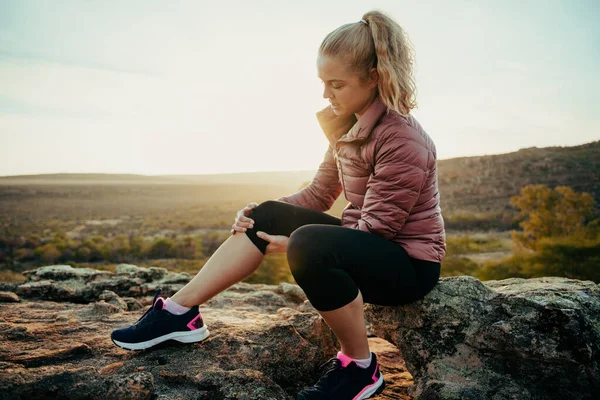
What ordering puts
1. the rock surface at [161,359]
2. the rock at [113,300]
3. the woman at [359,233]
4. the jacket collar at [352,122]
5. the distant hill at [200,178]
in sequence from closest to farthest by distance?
the rock surface at [161,359]
the woman at [359,233]
the jacket collar at [352,122]
the rock at [113,300]
the distant hill at [200,178]

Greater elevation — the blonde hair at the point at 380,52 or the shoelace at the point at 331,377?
the blonde hair at the point at 380,52

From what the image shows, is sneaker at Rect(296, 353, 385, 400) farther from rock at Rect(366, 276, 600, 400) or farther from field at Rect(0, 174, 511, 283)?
field at Rect(0, 174, 511, 283)

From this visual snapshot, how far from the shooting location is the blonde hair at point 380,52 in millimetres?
2100

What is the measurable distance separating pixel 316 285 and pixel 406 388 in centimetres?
117

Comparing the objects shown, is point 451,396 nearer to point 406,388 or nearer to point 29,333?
point 406,388

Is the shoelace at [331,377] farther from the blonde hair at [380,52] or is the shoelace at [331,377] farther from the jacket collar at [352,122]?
the blonde hair at [380,52]

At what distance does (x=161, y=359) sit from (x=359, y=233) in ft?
4.36

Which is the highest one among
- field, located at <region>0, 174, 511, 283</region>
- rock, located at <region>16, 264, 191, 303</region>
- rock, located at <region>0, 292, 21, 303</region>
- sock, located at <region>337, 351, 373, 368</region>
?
sock, located at <region>337, 351, 373, 368</region>

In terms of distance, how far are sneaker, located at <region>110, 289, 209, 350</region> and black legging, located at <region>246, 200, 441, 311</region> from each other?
0.79 meters

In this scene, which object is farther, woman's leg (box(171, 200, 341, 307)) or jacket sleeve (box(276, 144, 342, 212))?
jacket sleeve (box(276, 144, 342, 212))

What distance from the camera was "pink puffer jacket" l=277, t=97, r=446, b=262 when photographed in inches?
81.0

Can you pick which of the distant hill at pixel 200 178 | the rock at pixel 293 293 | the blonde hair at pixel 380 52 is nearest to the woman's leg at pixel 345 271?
the blonde hair at pixel 380 52

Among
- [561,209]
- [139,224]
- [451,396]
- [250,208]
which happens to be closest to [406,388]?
[451,396]

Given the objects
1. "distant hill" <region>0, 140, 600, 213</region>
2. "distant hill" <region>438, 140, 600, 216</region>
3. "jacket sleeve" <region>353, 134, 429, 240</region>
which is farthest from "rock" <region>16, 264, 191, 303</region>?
"distant hill" <region>438, 140, 600, 216</region>
